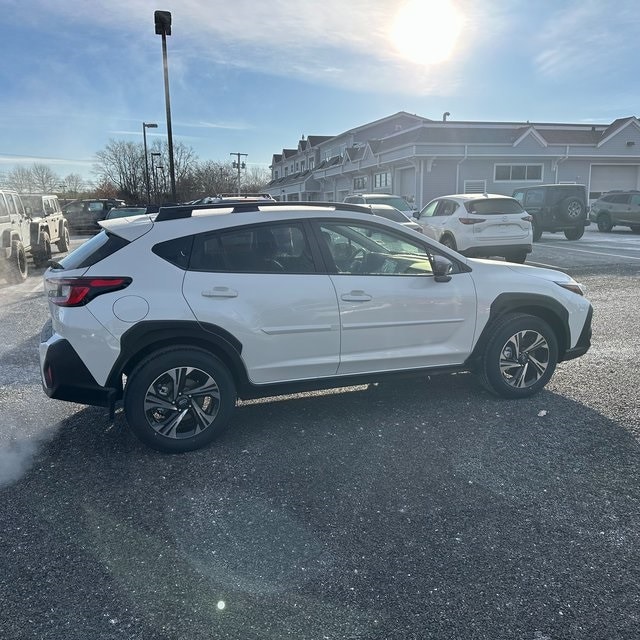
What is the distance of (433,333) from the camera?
4.44 meters

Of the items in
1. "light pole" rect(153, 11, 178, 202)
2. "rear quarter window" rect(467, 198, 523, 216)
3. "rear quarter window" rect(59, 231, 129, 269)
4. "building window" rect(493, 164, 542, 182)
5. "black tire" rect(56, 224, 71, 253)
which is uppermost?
"light pole" rect(153, 11, 178, 202)

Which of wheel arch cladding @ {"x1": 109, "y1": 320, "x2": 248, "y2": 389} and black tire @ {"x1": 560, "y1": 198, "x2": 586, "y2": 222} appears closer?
wheel arch cladding @ {"x1": 109, "y1": 320, "x2": 248, "y2": 389}

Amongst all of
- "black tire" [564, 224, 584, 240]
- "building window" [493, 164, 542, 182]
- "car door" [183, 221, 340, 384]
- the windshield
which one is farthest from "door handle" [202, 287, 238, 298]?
"building window" [493, 164, 542, 182]

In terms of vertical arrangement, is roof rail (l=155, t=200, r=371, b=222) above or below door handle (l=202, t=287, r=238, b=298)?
above

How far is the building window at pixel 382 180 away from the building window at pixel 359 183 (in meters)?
2.10

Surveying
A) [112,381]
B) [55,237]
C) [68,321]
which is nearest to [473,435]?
[112,381]

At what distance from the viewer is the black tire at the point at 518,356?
182 inches

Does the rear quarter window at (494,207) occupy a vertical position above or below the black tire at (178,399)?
above

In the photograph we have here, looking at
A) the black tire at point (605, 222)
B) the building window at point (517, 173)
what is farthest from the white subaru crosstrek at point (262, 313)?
the building window at point (517, 173)

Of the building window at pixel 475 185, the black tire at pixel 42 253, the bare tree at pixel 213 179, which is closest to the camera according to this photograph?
the black tire at pixel 42 253

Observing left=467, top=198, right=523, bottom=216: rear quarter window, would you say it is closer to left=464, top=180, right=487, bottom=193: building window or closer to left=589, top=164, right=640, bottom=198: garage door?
left=464, top=180, right=487, bottom=193: building window

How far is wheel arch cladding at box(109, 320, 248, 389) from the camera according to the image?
367cm

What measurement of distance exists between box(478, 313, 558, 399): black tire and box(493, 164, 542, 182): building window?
27.7 metres

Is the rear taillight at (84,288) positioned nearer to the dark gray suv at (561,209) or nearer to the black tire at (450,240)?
the black tire at (450,240)
